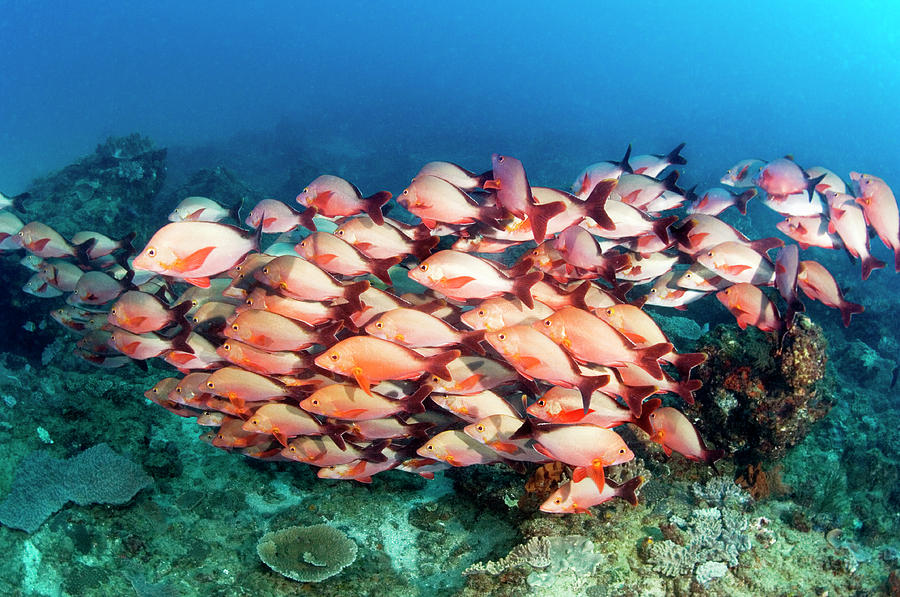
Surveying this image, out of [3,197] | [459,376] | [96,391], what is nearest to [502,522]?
[459,376]

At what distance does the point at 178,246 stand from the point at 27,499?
10.5 ft

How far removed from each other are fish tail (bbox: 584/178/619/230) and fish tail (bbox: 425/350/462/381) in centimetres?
141

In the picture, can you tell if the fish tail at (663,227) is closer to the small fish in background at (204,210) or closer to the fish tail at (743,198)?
the fish tail at (743,198)

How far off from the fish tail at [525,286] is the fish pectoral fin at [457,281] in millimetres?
314

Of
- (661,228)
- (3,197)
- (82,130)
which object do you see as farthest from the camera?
(82,130)

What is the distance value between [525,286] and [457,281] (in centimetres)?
47

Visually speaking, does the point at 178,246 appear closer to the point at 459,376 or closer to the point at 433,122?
the point at 459,376

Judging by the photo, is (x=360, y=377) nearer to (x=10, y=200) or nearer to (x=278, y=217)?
(x=278, y=217)

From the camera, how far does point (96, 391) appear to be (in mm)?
5961

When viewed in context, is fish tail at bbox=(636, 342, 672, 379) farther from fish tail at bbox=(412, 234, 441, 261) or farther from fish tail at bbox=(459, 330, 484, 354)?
fish tail at bbox=(412, 234, 441, 261)

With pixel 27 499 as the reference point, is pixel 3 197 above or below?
above

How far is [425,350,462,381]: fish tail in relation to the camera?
3096 mm

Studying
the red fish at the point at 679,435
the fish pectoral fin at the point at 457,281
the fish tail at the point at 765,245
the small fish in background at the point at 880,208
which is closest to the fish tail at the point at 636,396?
the red fish at the point at 679,435


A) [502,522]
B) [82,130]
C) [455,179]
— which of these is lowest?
[82,130]
